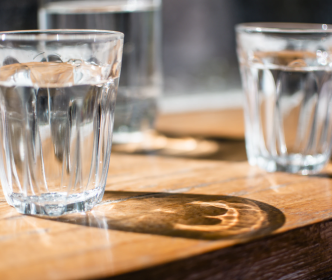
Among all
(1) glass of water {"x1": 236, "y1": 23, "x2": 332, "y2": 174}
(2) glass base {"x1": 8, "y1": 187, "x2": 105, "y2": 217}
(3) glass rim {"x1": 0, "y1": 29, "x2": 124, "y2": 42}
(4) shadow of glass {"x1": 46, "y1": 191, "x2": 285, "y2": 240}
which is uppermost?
(3) glass rim {"x1": 0, "y1": 29, "x2": 124, "y2": 42}

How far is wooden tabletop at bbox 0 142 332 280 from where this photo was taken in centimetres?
28

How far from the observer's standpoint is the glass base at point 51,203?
1.16 ft

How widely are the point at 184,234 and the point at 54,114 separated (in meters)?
0.13

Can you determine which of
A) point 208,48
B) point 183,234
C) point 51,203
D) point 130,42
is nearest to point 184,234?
point 183,234

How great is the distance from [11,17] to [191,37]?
1.26 feet

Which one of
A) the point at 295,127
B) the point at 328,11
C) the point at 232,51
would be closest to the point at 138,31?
the point at 295,127

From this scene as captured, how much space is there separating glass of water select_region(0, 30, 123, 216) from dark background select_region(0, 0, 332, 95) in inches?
22.9

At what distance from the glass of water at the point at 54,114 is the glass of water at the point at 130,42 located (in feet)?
0.69

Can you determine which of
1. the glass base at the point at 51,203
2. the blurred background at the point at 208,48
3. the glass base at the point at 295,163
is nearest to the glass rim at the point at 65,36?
the glass base at the point at 51,203

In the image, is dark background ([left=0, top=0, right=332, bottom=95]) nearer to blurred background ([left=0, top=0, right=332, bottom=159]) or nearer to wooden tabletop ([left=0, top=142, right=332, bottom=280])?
blurred background ([left=0, top=0, right=332, bottom=159])

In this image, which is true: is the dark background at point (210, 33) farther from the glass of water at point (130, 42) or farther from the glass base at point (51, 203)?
the glass base at point (51, 203)

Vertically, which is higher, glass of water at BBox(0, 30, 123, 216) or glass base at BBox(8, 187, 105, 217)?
glass of water at BBox(0, 30, 123, 216)

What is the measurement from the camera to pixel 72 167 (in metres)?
0.36

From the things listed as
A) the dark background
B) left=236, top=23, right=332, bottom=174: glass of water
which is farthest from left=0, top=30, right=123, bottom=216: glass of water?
the dark background
